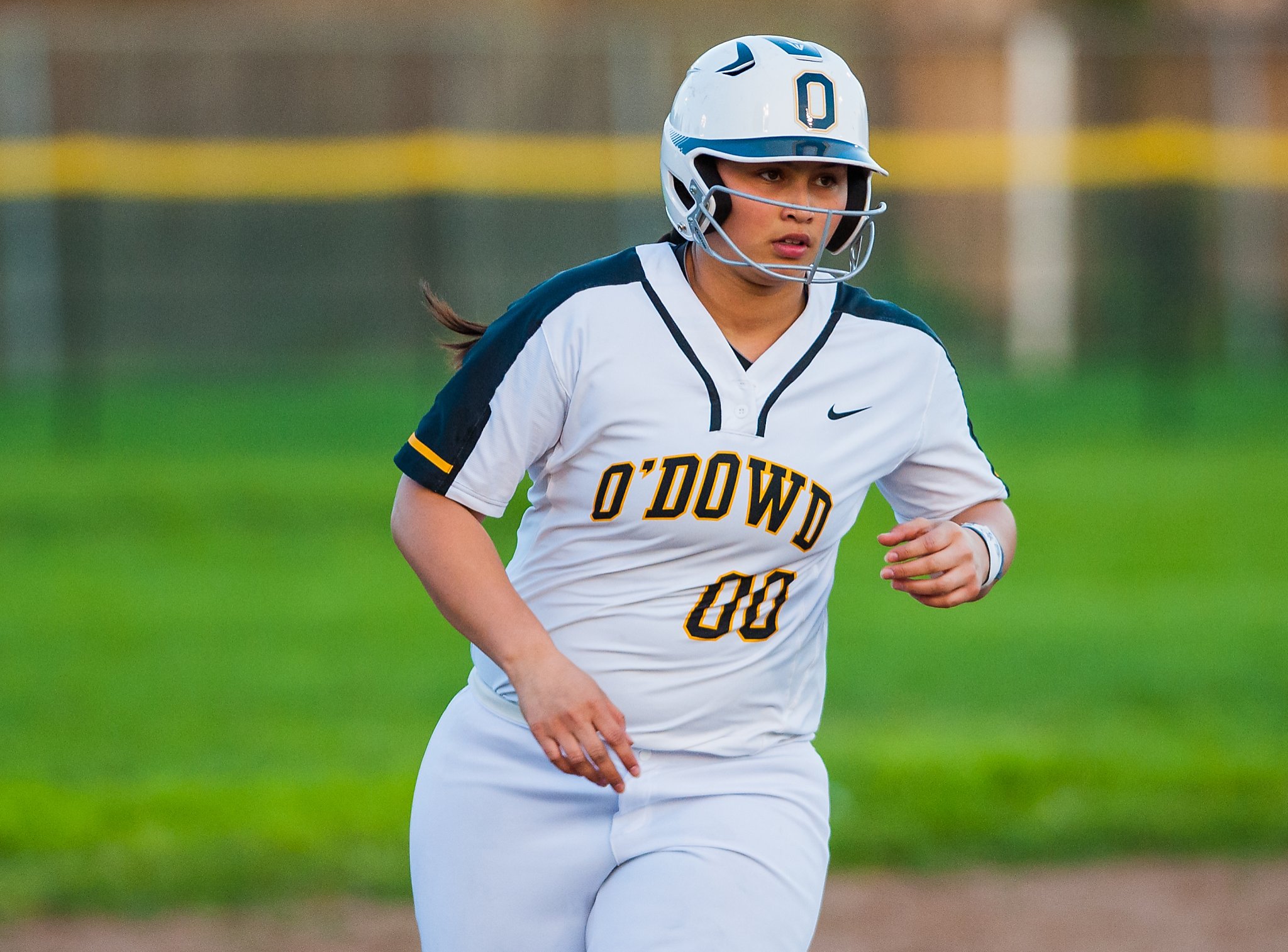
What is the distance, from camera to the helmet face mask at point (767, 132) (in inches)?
109

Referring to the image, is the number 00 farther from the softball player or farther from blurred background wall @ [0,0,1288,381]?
blurred background wall @ [0,0,1288,381]

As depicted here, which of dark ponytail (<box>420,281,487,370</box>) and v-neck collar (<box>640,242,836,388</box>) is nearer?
v-neck collar (<box>640,242,836,388</box>)

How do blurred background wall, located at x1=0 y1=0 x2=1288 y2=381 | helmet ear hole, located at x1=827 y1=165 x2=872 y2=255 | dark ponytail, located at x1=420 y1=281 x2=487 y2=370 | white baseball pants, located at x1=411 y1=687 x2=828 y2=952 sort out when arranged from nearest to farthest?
1. white baseball pants, located at x1=411 y1=687 x2=828 y2=952
2. helmet ear hole, located at x1=827 y1=165 x2=872 y2=255
3. dark ponytail, located at x1=420 y1=281 x2=487 y2=370
4. blurred background wall, located at x1=0 y1=0 x2=1288 y2=381

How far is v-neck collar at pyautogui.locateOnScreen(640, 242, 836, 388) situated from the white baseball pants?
2.13ft

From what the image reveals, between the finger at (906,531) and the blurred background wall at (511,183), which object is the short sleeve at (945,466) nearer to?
the finger at (906,531)

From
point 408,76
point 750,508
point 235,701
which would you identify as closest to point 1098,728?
point 235,701

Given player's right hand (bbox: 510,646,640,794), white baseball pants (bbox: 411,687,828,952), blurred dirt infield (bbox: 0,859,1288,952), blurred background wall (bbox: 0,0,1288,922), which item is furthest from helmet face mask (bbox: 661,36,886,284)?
blurred background wall (bbox: 0,0,1288,922)

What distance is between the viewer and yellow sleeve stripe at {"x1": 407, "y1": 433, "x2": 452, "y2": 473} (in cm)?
278

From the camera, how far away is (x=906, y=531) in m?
2.78

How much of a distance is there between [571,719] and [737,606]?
0.42 m

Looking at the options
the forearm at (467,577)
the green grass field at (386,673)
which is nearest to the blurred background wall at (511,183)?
the green grass field at (386,673)

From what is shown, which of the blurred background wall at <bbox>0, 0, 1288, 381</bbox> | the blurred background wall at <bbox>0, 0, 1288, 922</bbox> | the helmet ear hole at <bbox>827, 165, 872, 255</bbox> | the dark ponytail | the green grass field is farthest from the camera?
the blurred background wall at <bbox>0, 0, 1288, 381</bbox>

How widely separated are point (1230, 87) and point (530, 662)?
15452 mm

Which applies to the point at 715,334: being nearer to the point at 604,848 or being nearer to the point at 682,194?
the point at 682,194
